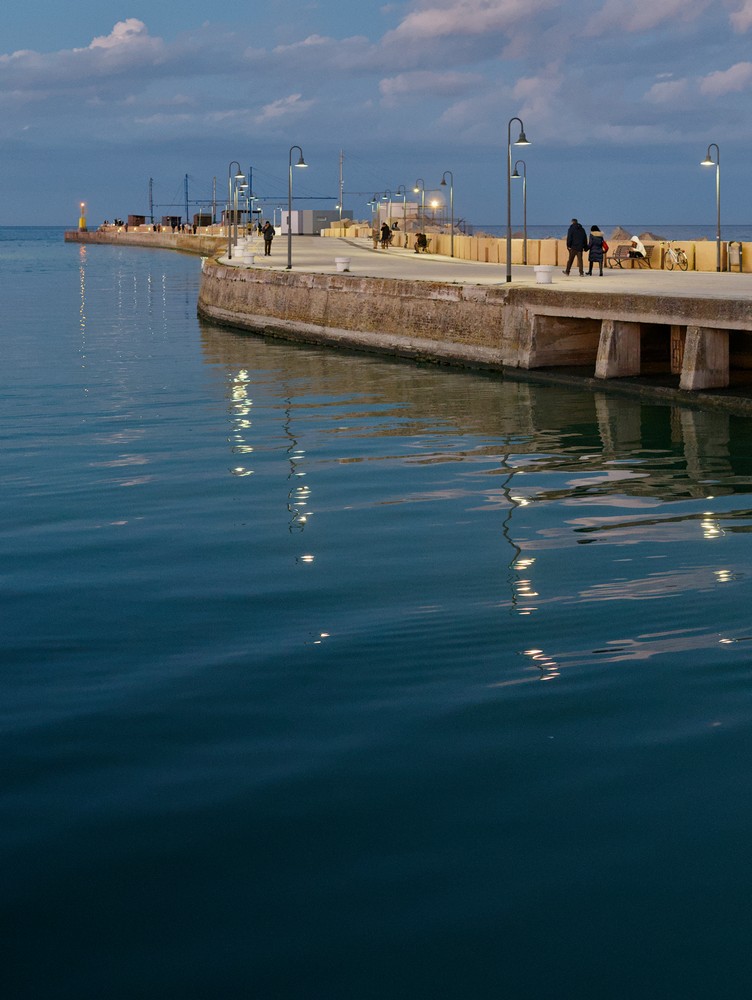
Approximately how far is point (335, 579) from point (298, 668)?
87.2 inches

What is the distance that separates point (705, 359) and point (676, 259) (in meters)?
16.1

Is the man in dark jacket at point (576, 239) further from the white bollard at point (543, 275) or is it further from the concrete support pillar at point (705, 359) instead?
the concrete support pillar at point (705, 359)

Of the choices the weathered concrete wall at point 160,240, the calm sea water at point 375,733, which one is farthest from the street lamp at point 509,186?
the weathered concrete wall at point 160,240

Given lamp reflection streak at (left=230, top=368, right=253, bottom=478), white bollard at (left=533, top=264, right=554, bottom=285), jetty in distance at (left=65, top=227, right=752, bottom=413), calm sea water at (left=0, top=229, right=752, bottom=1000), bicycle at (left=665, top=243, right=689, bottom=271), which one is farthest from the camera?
bicycle at (left=665, top=243, right=689, bottom=271)

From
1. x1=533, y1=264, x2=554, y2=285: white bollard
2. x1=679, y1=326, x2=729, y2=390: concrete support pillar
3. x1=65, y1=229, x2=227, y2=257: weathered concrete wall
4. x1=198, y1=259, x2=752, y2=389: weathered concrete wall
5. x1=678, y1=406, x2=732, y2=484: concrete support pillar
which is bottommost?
x1=678, y1=406, x2=732, y2=484: concrete support pillar

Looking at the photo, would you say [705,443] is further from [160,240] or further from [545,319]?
[160,240]

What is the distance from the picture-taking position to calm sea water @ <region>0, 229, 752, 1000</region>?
17.1 feet

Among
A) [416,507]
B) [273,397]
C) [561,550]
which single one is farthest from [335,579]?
[273,397]

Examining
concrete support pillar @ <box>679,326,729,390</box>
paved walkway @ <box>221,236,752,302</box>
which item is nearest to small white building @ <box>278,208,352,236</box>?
paved walkway @ <box>221,236,752,302</box>

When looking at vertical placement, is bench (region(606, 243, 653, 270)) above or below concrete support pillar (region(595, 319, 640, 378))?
above

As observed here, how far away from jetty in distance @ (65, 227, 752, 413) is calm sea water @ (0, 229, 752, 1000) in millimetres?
5995

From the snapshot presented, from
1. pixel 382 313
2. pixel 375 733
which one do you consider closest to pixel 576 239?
pixel 382 313

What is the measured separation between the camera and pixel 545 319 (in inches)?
978

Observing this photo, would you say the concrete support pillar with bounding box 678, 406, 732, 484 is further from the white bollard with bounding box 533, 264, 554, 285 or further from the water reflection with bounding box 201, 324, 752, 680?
the white bollard with bounding box 533, 264, 554, 285
